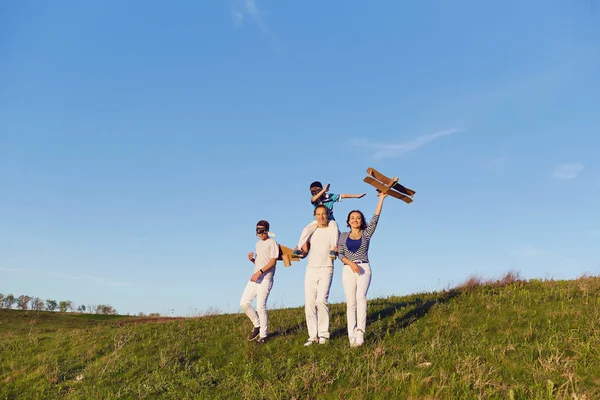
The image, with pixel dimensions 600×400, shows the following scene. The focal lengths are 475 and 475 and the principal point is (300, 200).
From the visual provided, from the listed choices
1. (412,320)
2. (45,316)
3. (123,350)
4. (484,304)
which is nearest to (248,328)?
(123,350)

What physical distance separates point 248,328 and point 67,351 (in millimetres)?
5254

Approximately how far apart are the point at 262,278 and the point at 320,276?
1723 mm

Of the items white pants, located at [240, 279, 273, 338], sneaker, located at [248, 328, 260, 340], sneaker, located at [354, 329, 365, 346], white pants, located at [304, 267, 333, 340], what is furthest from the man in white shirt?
sneaker, located at [248, 328, 260, 340]

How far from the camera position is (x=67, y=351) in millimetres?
13453

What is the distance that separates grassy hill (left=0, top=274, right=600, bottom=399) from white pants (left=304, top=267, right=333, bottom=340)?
510 millimetres

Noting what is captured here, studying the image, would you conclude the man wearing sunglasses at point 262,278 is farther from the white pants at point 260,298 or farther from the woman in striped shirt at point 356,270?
the woman in striped shirt at point 356,270

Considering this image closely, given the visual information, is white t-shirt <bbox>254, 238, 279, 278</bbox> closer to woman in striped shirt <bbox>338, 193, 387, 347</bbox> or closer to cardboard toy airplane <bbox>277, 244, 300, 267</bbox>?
cardboard toy airplane <bbox>277, 244, 300, 267</bbox>

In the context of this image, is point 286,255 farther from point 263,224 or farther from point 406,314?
point 406,314

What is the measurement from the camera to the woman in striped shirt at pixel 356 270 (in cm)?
926

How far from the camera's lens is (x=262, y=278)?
35.1 feet

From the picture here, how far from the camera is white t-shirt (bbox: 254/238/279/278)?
1071cm

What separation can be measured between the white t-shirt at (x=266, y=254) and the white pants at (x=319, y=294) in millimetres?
1222

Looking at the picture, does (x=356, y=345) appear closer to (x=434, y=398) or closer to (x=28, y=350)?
(x=434, y=398)

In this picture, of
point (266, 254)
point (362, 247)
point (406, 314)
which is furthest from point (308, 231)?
point (406, 314)
